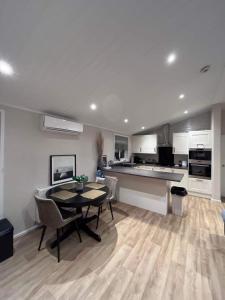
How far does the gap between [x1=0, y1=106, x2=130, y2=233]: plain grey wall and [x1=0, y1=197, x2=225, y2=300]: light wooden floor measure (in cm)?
48

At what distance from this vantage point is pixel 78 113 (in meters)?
3.12

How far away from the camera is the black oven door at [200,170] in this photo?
4.20 m

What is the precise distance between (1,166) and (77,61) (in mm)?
1916

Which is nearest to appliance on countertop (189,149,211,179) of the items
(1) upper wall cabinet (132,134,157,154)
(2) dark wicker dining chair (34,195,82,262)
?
(1) upper wall cabinet (132,134,157,154)

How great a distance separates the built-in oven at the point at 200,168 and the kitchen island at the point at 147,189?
60.2 inches

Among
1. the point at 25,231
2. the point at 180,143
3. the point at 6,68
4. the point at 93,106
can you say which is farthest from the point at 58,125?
the point at 180,143

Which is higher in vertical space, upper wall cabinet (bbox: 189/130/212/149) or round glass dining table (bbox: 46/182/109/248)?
upper wall cabinet (bbox: 189/130/212/149)

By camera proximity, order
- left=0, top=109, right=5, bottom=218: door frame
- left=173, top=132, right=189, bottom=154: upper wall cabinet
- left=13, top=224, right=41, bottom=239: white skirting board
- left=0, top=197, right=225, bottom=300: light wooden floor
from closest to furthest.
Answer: left=0, top=197, right=225, bottom=300: light wooden floor, left=0, top=109, right=5, bottom=218: door frame, left=13, top=224, right=41, bottom=239: white skirting board, left=173, top=132, right=189, bottom=154: upper wall cabinet

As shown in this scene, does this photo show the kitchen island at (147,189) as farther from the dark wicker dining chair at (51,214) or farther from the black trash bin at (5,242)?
the black trash bin at (5,242)

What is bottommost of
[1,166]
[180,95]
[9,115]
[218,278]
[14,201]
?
[218,278]

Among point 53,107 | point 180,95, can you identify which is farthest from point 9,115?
point 180,95

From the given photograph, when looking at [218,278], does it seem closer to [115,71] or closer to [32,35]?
[115,71]

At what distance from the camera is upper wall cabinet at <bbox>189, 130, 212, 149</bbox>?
4.20 m

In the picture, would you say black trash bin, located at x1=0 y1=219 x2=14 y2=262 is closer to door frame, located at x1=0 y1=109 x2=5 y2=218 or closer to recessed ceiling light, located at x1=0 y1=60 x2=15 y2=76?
door frame, located at x1=0 y1=109 x2=5 y2=218
